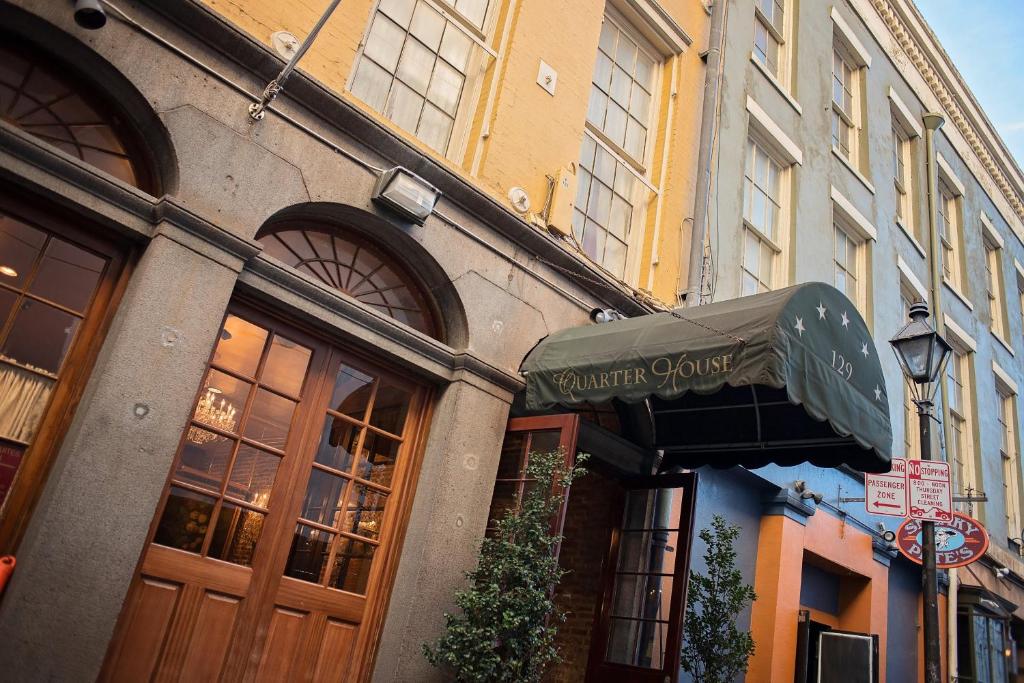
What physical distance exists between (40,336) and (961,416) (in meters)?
16.0

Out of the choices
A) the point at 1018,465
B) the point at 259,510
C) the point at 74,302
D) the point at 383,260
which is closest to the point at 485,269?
the point at 383,260

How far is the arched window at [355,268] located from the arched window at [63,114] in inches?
43.1

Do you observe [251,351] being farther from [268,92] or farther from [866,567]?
[866,567]

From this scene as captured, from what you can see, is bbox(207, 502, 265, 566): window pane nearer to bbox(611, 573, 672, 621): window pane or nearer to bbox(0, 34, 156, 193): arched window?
bbox(0, 34, 156, 193): arched window

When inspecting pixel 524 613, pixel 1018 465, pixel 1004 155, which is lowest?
pixel 524 613

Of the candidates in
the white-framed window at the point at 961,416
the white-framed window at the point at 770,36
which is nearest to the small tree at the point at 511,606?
the white-framed window at the point at 770,36

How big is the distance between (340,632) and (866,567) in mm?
7839

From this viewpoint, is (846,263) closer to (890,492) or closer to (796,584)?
(796,584)

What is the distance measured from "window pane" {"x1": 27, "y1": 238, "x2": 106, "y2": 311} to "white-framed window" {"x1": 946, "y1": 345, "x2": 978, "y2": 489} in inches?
544

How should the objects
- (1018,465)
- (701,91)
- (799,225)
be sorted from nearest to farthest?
(701,91) → (799,225) → (1018,465)

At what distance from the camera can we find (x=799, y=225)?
457 inches

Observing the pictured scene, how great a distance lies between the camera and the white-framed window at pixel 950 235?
16625 millimetres

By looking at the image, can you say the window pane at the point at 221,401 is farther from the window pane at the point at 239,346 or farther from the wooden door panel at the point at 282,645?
the wooden door panel at the point at 282,645

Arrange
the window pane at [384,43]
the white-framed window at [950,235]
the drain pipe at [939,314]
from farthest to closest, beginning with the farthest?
the white-framed window at [950,235]
the drain pipe at [939,314]
the window pane at [384,43]
